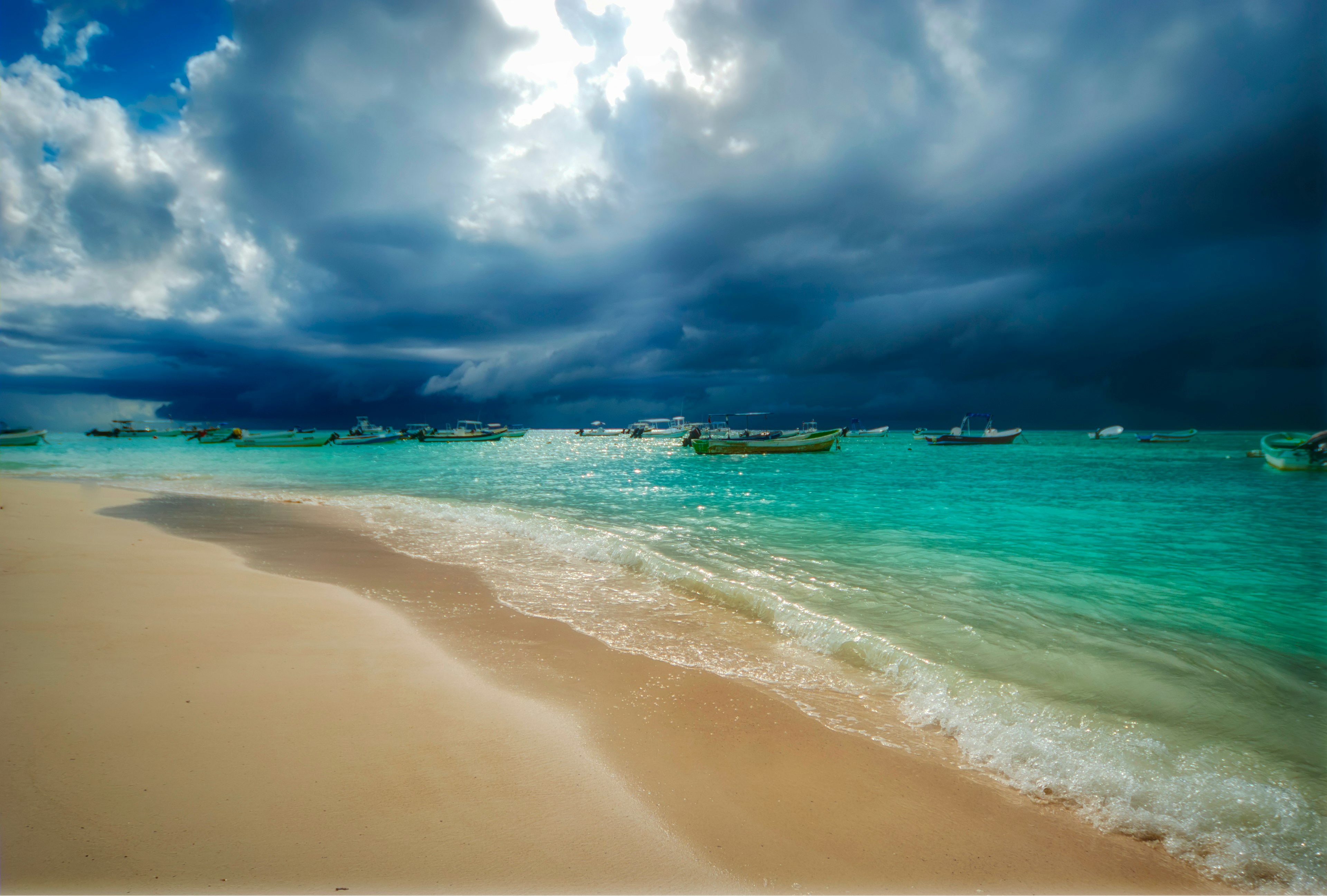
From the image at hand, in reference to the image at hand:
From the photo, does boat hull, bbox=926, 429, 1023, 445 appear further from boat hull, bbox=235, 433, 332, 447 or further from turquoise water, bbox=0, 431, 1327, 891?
boat hull, bbox=235, 433, 332, 447

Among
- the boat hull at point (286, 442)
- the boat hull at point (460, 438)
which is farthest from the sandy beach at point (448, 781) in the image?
the boat hull at point (460, 438)

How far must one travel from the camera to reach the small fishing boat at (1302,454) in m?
31.7

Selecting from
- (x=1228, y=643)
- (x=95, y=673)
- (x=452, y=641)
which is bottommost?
(x=1228, y=643)

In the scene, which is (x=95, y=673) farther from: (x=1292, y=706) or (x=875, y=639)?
(x=1292, y=706)

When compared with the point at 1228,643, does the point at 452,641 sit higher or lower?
higher

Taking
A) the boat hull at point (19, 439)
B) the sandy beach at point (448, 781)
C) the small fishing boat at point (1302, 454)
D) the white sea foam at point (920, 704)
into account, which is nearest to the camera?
the sandy beach at point (448, 781)

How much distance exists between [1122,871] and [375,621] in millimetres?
7875

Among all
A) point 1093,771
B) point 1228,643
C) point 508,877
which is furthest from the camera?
Result: point 1228,643

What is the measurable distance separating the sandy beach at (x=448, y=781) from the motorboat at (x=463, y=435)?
389 feet

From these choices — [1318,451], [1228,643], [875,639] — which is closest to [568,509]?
[875,639]

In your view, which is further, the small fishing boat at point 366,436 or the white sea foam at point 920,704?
the small fishing boat at point 366,436

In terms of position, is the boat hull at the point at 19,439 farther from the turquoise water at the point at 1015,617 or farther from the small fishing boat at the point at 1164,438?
the small fishing boat at the point at 1164,438

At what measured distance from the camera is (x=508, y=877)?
114 inches

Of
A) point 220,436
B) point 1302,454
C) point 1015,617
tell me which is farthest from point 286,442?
point 1302,454
